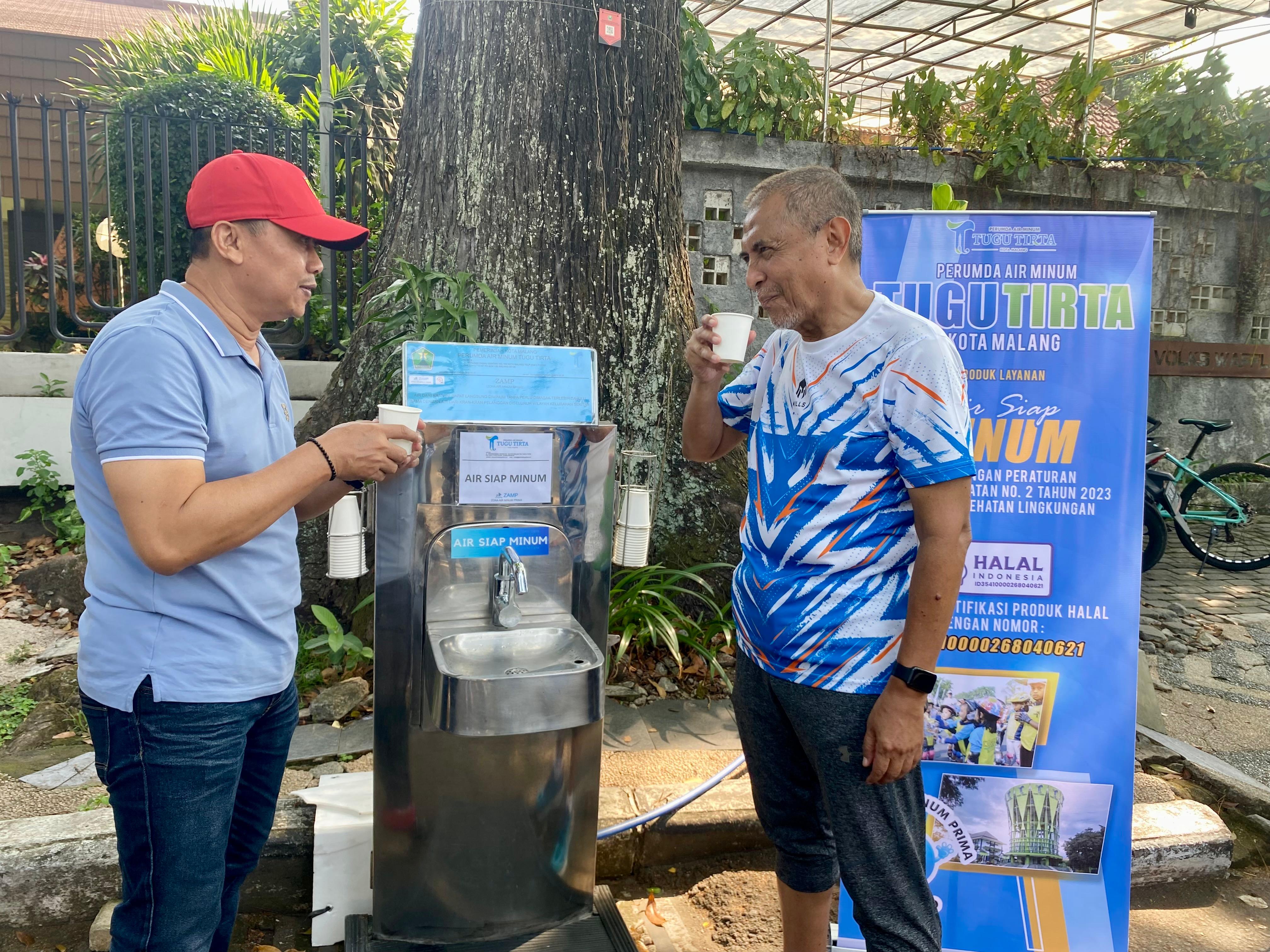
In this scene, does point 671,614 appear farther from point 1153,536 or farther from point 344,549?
point 1153,536

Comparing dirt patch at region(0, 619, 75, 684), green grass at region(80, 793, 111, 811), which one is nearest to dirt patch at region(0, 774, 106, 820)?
green grass at region(80, 793, 111, 811)

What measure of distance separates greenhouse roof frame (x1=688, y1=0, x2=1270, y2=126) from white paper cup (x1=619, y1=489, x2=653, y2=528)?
306 inches

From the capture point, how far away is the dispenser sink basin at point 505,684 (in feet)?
6.02

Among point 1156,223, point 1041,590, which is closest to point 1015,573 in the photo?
point 1041,590

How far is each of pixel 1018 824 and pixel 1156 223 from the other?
711 centimetres

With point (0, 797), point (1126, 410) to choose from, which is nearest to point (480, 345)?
point (1126, 410)

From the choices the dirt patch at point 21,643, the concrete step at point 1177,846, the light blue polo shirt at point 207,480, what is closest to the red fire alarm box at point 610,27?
the light blue polo shirt at point 207,480

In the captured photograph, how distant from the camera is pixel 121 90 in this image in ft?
23.6

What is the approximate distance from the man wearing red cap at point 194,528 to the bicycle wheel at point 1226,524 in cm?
724

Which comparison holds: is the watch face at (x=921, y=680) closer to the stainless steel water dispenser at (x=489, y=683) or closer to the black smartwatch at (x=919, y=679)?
the black smartwatch at (x=919, y=679)

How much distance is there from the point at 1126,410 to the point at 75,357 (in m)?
6.12

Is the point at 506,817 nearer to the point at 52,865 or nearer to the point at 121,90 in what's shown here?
the point at 52,865

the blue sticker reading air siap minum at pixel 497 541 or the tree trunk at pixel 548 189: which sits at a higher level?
the tree trunk at pixel 548 189

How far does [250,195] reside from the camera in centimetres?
164
